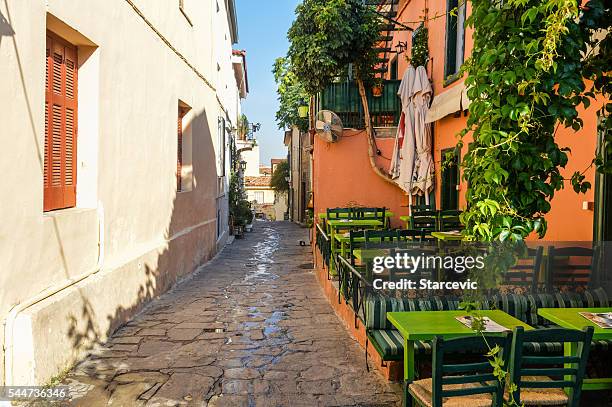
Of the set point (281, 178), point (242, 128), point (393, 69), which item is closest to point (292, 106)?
point (242, 128)

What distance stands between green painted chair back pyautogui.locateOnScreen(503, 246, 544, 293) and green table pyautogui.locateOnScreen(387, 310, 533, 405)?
1386 millimetres

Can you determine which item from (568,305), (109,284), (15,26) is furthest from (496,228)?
(109,284)

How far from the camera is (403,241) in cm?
734

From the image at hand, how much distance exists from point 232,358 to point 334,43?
28.6 ft

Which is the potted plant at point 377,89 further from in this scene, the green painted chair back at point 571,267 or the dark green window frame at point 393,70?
the green painted chair back at point 571,267

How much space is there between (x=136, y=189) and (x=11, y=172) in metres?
3.27

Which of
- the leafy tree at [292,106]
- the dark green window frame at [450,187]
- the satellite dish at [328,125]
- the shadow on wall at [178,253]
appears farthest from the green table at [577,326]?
the leafy tree at [292,106]

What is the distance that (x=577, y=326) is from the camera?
3.77 m

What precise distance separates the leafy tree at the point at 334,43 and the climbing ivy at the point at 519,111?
9.04 m

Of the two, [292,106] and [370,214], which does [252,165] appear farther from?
[370,214]

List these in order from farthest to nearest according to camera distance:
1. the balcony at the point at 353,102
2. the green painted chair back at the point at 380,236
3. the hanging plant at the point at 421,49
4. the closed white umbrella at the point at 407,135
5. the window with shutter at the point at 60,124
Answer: the balcony at the point at 353,102 < the hanging plant at the point at 421,49 < the closed white umbrella at the point at 407,135 < the green painted chair back at the point at 380,236 < the window with shutter at the point at 60,124

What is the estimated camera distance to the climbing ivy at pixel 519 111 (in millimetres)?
3391

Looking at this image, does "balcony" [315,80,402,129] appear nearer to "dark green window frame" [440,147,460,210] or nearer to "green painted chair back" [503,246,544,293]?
"dark green window frame" [440,147,460,210]

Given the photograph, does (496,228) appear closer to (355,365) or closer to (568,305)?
(568,305)
